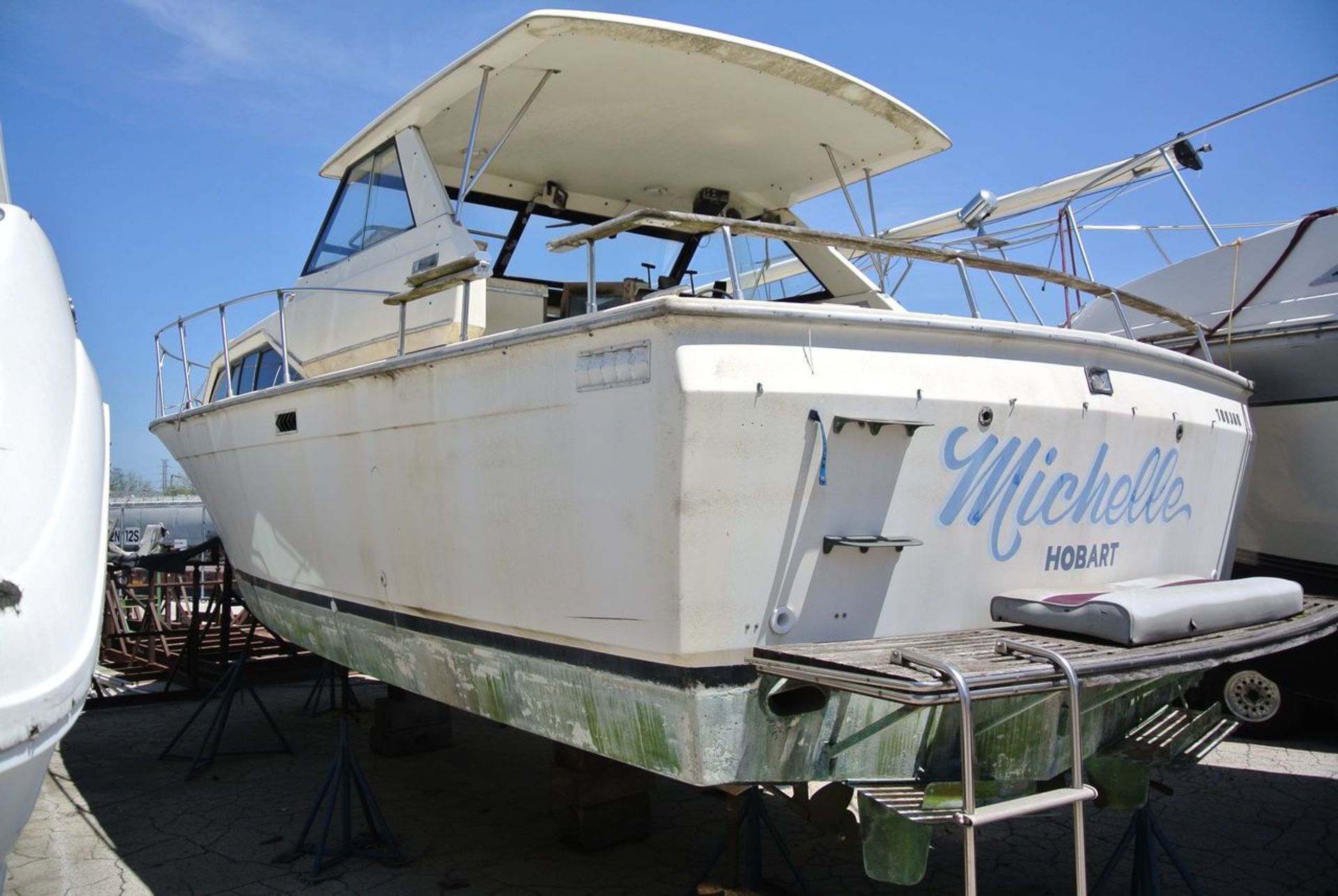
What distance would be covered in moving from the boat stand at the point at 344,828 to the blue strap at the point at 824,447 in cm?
291

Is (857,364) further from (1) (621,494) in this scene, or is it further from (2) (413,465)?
(2) (413,465)

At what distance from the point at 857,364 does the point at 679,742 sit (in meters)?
1.19

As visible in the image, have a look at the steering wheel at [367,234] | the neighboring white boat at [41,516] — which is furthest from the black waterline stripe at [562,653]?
the steering wheel at [367,234]

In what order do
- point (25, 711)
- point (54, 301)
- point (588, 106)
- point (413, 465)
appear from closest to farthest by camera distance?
point (25, 711), point (54, 301), point (413, 465), point (588, 106)

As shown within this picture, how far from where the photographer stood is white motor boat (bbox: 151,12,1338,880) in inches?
103

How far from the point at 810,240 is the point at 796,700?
141cm

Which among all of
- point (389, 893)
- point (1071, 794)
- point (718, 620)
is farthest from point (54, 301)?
point (1071, 794)

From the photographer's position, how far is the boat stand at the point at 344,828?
4457 millimetres

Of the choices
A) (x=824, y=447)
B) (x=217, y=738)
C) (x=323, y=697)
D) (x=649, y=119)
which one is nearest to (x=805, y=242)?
(x=824, y=447)

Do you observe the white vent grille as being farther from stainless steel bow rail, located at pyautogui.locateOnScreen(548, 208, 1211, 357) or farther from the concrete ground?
the concrete ground

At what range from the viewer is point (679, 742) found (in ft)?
8.85

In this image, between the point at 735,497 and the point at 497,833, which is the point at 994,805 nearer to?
the point at 735,497

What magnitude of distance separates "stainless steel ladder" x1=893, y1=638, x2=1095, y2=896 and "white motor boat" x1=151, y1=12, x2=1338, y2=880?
2 centimetres

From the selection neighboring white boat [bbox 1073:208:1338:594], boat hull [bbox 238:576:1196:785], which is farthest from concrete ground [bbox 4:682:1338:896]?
neighboring white boat [bbox 1073:208:1338:594]
